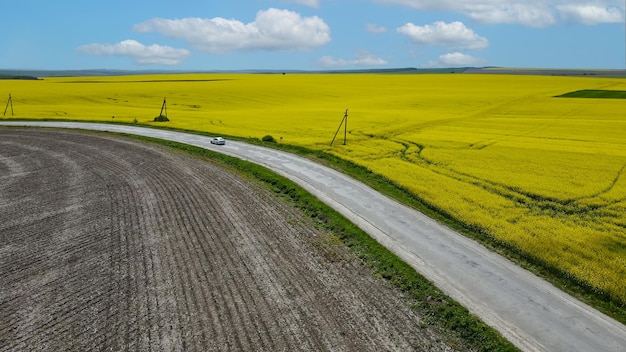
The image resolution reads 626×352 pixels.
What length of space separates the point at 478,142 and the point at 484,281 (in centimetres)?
2834

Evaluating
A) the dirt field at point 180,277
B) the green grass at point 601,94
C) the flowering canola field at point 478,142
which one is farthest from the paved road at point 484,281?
the green grass at point 601,94

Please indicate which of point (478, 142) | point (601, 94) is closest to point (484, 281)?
point (478, 142)

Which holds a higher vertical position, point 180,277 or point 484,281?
point 180,277

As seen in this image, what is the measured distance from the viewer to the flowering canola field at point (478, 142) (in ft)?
63.2

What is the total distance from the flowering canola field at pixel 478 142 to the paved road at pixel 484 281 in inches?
66.8

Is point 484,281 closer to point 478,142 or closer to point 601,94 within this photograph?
point 478,142

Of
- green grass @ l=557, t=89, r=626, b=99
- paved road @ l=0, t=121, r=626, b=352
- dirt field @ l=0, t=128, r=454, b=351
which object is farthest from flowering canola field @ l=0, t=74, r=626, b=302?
dirt field @ l=0, t=128, r=454, b=351

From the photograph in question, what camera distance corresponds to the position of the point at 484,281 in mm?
15008

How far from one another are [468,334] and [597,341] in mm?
3391

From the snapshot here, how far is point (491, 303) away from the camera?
537 inches

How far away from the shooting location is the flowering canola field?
758 inches

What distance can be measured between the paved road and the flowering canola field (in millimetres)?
1696

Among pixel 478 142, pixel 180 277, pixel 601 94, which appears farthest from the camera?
pixel 601 94

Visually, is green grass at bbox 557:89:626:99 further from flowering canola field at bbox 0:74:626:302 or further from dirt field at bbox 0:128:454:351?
dirt field at bbox 0:128:454:351
